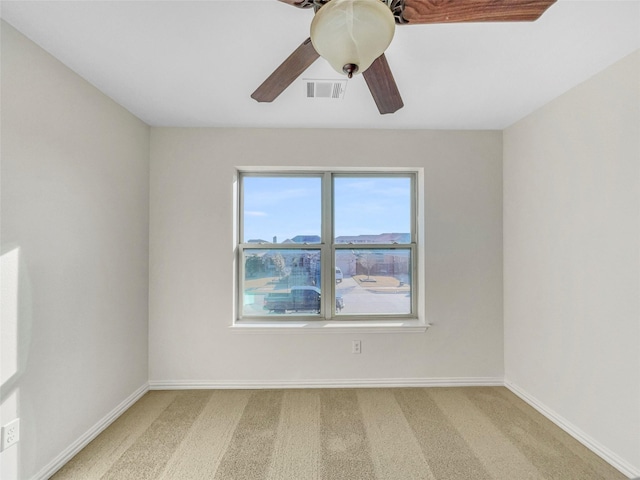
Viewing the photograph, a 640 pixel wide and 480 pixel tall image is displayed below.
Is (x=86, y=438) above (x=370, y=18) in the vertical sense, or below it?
below

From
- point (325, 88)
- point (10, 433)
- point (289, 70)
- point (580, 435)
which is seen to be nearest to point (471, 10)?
point (289, 70)

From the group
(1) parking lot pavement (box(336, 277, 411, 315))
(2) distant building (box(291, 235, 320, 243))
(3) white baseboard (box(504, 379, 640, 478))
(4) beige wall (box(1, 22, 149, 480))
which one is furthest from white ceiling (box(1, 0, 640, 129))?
(3) white baseboard (box(504, 379, 640, 478))

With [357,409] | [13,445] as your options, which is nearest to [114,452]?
[13,445]

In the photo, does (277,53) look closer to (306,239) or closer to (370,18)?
(370,18)

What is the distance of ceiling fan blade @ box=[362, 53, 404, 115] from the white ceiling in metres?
0.25

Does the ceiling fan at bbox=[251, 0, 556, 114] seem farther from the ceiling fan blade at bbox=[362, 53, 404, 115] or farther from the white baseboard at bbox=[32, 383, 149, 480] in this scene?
the white baseboard at bbox=[32, 383, 149, 480]

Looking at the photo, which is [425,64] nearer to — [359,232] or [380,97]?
[380,97]

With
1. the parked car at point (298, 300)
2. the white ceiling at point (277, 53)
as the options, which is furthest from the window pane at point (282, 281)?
the white ceiling at point (277, 53)

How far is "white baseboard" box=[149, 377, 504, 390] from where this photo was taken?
114 inches

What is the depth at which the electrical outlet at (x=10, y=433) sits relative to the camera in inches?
61.8

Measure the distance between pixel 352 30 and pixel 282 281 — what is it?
8.04ft

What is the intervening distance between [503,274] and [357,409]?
70.5 inches

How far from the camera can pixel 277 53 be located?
181 centimetres

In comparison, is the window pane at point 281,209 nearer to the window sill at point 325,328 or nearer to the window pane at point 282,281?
the window pane at point 282,281
